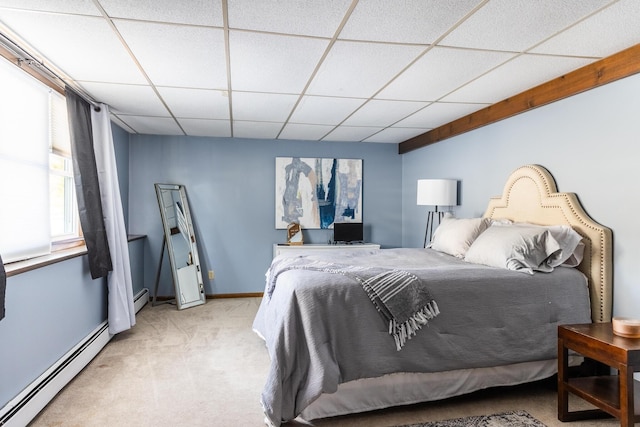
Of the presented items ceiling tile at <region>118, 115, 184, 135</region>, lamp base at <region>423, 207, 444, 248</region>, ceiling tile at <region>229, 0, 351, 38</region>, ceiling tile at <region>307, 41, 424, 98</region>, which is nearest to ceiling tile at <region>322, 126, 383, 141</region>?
lamp base at <region>423, 207, 444, 248</region>

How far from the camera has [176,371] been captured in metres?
2.90

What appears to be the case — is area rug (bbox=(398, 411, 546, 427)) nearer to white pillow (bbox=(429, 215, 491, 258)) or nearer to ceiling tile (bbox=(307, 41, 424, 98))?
white pillow (bbox=(429, 215, 491, 258))

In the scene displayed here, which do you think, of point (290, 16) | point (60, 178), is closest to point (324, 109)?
point (290, 16)

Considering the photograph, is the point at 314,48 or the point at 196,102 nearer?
the point at 314,48

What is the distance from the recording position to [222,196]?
208 inches

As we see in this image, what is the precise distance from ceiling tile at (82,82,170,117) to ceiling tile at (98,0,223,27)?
124 cm

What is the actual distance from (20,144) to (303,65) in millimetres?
1878

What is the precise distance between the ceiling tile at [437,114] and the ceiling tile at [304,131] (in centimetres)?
89

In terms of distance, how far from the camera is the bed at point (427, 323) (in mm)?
2119

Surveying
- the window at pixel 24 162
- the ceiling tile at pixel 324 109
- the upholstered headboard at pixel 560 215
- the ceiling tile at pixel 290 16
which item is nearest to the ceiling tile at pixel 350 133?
the ceiling tile at pixel 324 109

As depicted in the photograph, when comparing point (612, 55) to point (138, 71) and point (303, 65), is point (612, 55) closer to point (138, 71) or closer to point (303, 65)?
point (303, 65)

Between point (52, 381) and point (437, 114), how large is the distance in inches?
151

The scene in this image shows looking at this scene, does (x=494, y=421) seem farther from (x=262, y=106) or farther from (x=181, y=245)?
(x=181, y=245)

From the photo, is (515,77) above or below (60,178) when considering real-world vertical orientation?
above
